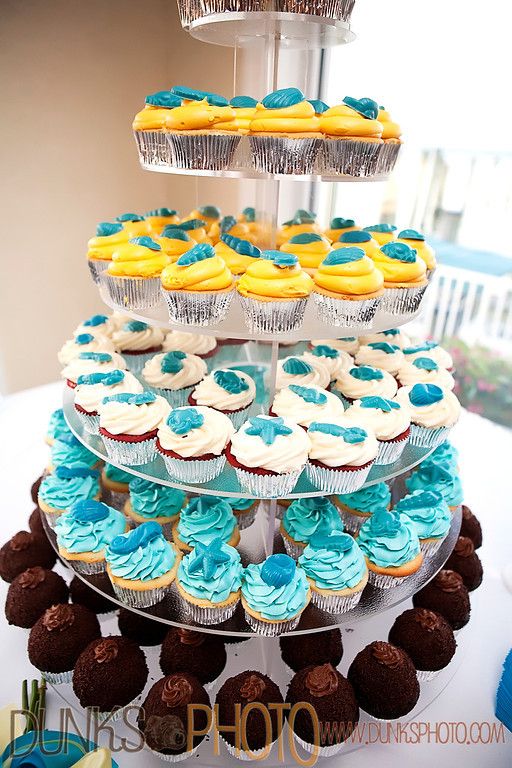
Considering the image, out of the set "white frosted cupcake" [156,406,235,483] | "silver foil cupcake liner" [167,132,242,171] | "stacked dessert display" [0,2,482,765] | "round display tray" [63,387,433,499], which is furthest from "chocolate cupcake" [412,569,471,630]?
"silver foil cupcake liner" [167,132,242,171]

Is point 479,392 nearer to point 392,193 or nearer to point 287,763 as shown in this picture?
point 392,193

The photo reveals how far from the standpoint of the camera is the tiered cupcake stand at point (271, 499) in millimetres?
1748

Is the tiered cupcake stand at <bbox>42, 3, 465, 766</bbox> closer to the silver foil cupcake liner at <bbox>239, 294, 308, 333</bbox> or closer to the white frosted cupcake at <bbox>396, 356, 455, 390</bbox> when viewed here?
the silver foil cupcake liner at <bbox>239, 294, 308, 333</bbox>

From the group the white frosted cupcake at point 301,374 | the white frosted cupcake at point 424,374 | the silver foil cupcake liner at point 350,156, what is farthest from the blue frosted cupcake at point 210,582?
the silver foil cupcake liner at point 350,156

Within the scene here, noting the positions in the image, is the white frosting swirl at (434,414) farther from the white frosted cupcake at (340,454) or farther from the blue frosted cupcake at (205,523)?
A: the blue frosted cupcake at (205,523)

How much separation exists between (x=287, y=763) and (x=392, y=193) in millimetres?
3542

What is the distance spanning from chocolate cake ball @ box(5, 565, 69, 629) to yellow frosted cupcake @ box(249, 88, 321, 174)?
1.63 m

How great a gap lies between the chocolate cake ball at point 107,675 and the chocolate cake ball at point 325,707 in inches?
19.8

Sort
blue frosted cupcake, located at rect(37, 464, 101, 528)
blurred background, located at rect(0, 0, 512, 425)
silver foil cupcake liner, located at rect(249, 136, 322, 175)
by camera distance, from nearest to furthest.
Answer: silver foil cupcake liner, located at rect(249, 136, 322, 175) → blue frosted cupcake, located at rect(37, 464, 101, 528) → blurred background, located at rect(0, 0, 512, 425)

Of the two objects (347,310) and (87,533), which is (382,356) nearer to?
(347,310)

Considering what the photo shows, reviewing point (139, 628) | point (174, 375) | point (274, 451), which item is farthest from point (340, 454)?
point (139, 628)

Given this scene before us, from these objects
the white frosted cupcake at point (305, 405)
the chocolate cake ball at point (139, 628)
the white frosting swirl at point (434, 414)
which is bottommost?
the chocolate cake ball at point (139, 628)

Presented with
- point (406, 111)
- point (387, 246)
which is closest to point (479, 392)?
point (406, 111)

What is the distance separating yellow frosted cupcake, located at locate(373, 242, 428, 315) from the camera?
6.53ft
